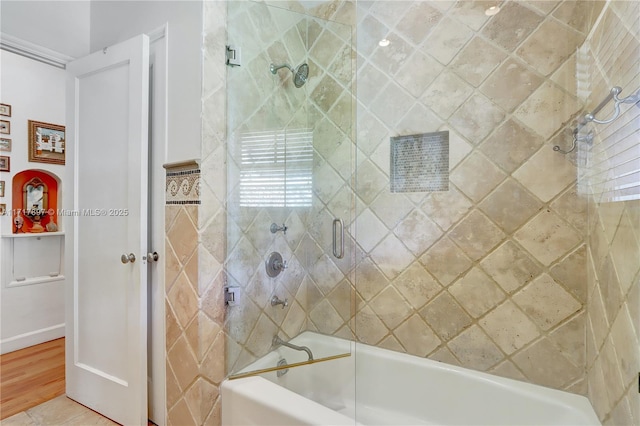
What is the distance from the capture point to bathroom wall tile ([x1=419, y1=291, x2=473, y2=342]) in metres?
1.45

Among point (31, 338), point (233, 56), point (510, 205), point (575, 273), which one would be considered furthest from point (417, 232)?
point (31, 338)

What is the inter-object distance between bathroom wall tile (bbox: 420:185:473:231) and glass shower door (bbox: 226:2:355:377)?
0.42 m

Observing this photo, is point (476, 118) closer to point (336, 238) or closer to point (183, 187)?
point (336, 238)

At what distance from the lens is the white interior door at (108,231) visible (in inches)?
57.5

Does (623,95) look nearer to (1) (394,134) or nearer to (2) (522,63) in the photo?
(2) (522,63)

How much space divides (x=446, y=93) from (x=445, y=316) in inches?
43.6

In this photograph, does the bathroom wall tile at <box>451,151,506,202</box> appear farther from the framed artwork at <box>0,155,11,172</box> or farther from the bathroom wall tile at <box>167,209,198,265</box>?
the framed artwork at <box>0,155,11,172</box>

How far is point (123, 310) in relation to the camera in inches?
60.8

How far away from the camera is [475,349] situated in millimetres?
1428

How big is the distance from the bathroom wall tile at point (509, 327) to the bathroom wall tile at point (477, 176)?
526mm

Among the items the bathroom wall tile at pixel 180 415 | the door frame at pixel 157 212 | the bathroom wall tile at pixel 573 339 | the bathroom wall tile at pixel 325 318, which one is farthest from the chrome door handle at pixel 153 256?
the bathroom wall tile at pixel 573 339

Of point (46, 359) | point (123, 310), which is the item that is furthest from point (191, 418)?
point (46, 359)

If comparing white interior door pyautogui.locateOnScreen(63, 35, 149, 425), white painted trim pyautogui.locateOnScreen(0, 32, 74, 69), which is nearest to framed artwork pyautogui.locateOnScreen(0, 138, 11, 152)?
white painted trim pyautogui.locateOnScreen(0, 32, 74, 69)

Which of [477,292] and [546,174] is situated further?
[477,292]
